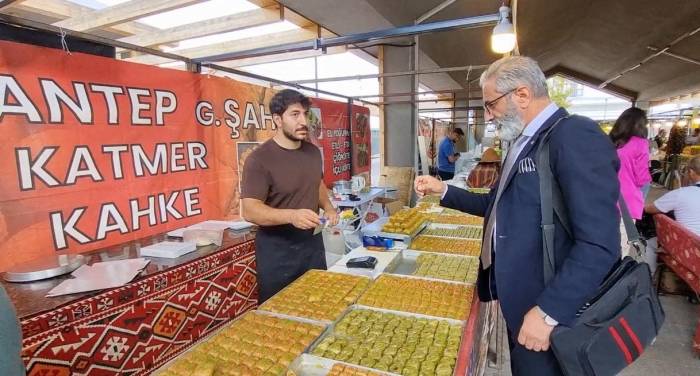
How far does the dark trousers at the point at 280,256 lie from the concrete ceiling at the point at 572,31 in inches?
143

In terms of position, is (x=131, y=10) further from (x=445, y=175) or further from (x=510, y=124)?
(x=445, y=175)

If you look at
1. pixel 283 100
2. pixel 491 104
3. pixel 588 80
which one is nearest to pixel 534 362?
pixel 491 104

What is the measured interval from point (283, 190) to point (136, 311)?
48.5 inches

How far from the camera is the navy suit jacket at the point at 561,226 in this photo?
1.27m

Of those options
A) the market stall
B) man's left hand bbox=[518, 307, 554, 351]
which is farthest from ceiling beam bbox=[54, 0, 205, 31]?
man's left hand bbox=[518, 307, 554, 351]

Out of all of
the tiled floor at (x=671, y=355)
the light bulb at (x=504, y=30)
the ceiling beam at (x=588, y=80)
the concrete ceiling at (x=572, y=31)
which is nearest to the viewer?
the light bulb at (x=504, y=30)

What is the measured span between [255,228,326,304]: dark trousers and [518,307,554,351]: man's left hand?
5.16ft

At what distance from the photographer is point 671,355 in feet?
10.5

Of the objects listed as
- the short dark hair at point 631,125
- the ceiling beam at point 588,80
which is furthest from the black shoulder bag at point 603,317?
the ceiling beam at point 588,80

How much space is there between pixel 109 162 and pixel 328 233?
2428 millimetres

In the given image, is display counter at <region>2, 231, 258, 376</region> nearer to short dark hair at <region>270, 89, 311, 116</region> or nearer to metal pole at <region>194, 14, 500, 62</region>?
short dark hair at <region>270, 89, 311, 116</region>

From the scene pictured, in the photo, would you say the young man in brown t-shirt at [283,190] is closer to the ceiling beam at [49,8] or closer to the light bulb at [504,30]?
the light bulb at [504,30]

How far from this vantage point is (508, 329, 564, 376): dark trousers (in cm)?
150

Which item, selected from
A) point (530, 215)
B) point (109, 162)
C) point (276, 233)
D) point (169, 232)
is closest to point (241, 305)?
point (169, 232)
